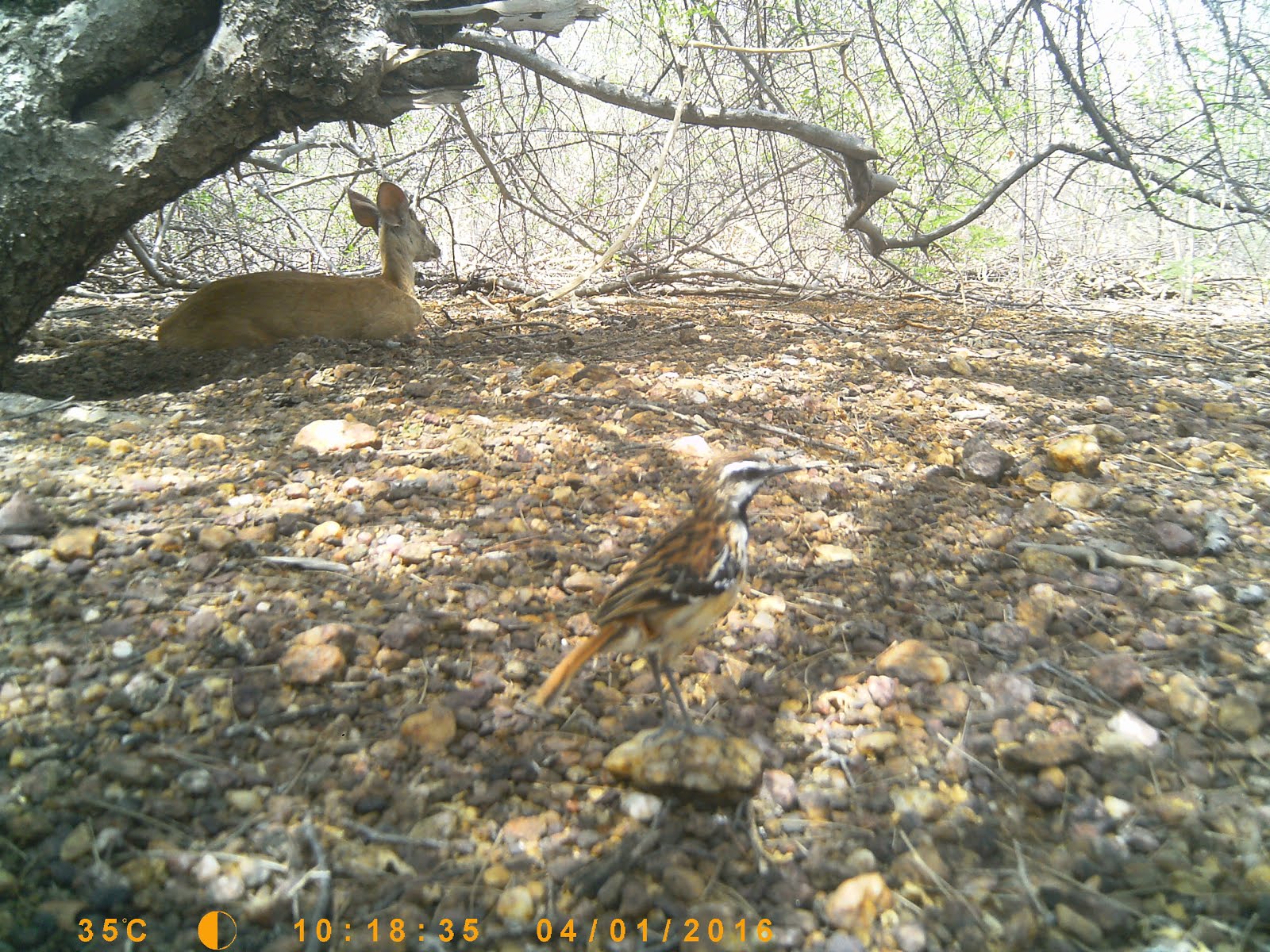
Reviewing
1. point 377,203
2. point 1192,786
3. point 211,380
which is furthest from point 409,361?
point 1192,786

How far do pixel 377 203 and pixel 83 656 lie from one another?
5369 millimetres

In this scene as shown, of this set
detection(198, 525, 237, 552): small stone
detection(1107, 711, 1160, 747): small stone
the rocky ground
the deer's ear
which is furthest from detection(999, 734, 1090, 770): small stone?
the deer's ear

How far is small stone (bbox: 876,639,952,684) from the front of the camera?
265 cm

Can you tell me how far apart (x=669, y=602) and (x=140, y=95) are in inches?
184

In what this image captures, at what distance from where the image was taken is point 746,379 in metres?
5.41

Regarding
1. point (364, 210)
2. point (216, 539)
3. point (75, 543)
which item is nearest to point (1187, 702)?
point (216, 539)

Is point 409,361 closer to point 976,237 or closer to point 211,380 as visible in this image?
point 211,380

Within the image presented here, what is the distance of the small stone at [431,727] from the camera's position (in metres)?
2.34

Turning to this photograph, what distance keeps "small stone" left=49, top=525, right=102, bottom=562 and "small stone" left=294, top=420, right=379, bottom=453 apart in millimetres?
1287

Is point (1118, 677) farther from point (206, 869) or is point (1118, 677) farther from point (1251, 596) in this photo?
point (206, 869)

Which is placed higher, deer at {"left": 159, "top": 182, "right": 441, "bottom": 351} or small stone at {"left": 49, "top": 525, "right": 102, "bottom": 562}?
deer at {"left": 159, "top": 182, "right": 441, "bottom": 351}

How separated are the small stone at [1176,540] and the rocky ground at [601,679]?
0.08 feet

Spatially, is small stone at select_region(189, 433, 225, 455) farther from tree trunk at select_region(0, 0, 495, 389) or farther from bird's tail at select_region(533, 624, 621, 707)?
bird's tail at select_region(533, 624, 621, 707)

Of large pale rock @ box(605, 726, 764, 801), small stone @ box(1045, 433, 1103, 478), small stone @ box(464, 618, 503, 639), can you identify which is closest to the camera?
large pale rock @ box(605, 726, 764, 801)
